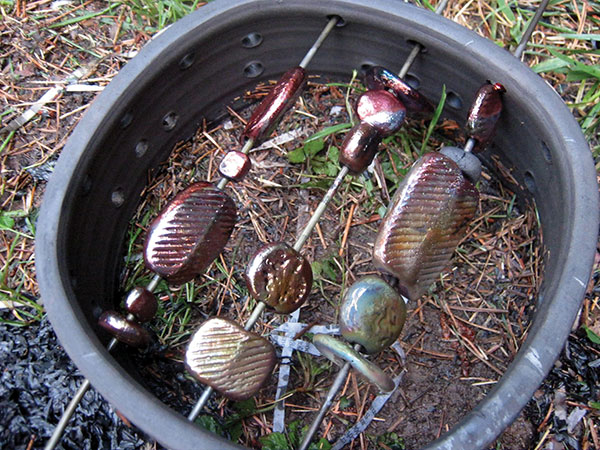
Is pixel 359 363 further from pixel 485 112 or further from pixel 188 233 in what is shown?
pixel 485 112

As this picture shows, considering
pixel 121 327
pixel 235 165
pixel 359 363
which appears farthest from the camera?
pixel 235 165

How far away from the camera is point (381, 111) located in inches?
50.6

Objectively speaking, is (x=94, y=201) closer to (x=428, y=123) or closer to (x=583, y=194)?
(x=428, y=123)

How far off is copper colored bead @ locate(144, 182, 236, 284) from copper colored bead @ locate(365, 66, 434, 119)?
477 millimetres

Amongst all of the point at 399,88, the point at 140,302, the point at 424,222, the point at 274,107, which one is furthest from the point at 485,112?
the point at 140,302

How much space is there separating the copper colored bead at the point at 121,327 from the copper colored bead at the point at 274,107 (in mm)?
491

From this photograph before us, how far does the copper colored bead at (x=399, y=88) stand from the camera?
4.42 feet

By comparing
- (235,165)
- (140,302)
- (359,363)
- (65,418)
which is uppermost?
(235,165)

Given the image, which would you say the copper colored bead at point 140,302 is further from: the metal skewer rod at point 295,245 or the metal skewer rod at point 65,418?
the metal skewer rod at point 295,245

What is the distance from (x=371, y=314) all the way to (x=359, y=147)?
0.39 metres

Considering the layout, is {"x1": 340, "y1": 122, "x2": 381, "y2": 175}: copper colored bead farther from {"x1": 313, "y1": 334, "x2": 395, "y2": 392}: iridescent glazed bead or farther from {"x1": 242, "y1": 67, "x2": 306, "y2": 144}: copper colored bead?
{"x1": 313, "y1": 334, "x2": 395, "y2": 392}: iridescent glazed bead

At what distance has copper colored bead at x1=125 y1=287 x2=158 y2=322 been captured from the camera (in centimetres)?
120

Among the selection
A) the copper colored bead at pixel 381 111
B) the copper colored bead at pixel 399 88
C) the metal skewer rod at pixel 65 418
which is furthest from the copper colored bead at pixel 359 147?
the metal skewer rod at pixel 65 418

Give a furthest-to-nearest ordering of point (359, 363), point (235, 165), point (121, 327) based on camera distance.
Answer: point (235, 165), point (121, 327), point (359, 363)
